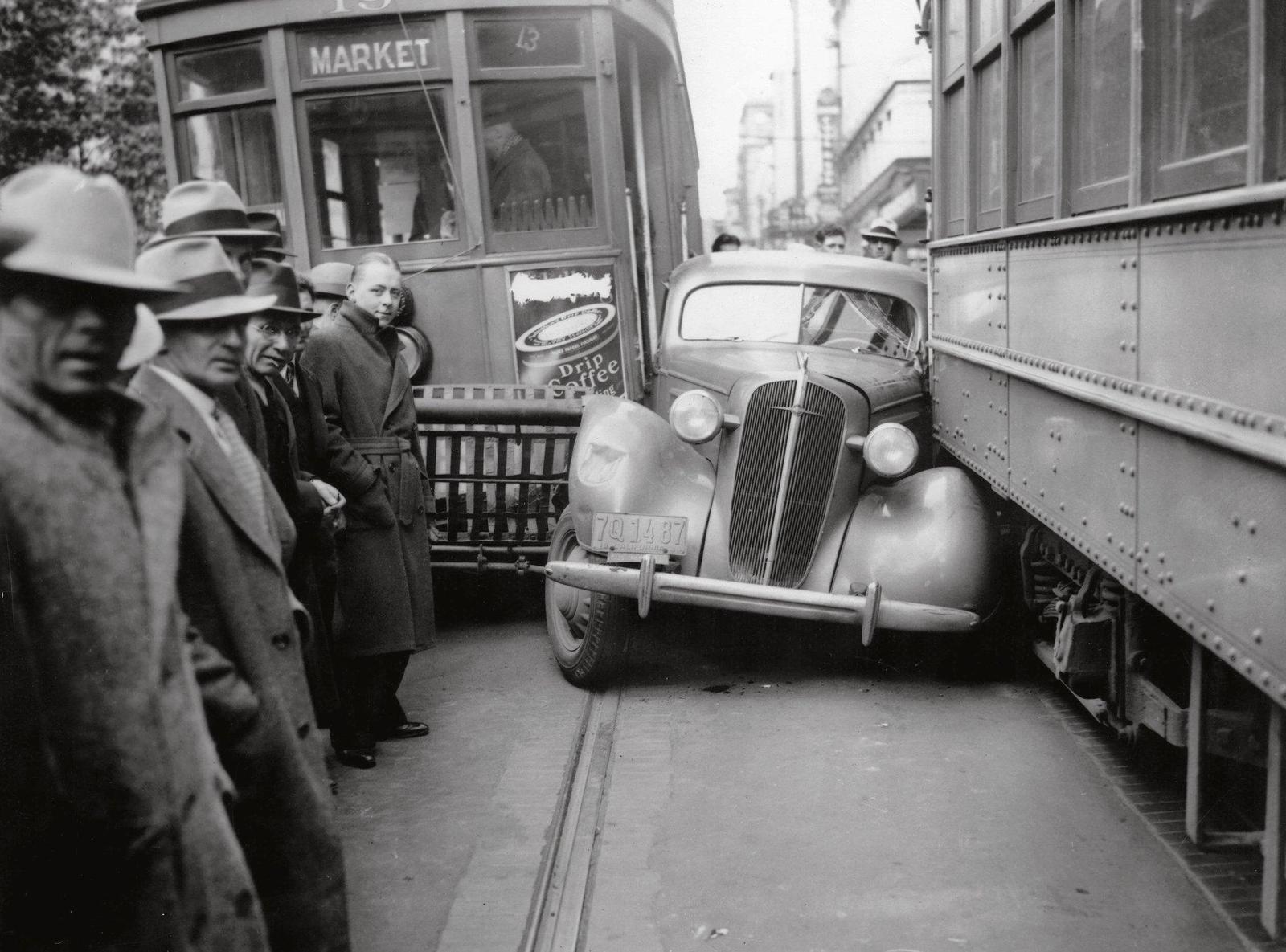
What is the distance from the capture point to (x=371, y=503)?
500cm

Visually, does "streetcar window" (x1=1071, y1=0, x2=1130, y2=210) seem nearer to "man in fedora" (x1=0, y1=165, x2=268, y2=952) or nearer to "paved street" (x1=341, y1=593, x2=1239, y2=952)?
"paved street" (x1=341, y1=593, x2=1239, y2=952)

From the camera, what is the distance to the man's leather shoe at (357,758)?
4.96 meters

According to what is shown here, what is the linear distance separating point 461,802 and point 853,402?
262 cm

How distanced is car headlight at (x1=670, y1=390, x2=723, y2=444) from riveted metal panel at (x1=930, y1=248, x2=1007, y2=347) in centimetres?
115

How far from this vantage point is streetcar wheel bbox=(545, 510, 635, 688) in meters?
5.85

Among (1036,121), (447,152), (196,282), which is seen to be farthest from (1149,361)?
(447,152)

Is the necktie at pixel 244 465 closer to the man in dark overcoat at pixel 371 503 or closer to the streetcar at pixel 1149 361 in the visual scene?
the streetcar at pixel 1149 361

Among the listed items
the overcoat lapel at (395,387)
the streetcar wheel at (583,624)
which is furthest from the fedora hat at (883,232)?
the overcoat lapel at (395,387)

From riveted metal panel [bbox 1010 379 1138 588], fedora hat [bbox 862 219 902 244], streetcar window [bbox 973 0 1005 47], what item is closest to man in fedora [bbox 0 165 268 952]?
riveted metal panel [bbox 1010 379 1138 588]

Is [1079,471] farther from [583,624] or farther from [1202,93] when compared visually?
[583,624]

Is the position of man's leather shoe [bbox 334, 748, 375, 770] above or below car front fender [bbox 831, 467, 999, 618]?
below

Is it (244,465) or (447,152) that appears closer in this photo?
(244,465)

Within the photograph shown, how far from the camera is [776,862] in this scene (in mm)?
4016

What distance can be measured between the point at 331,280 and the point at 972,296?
2.84 metres
